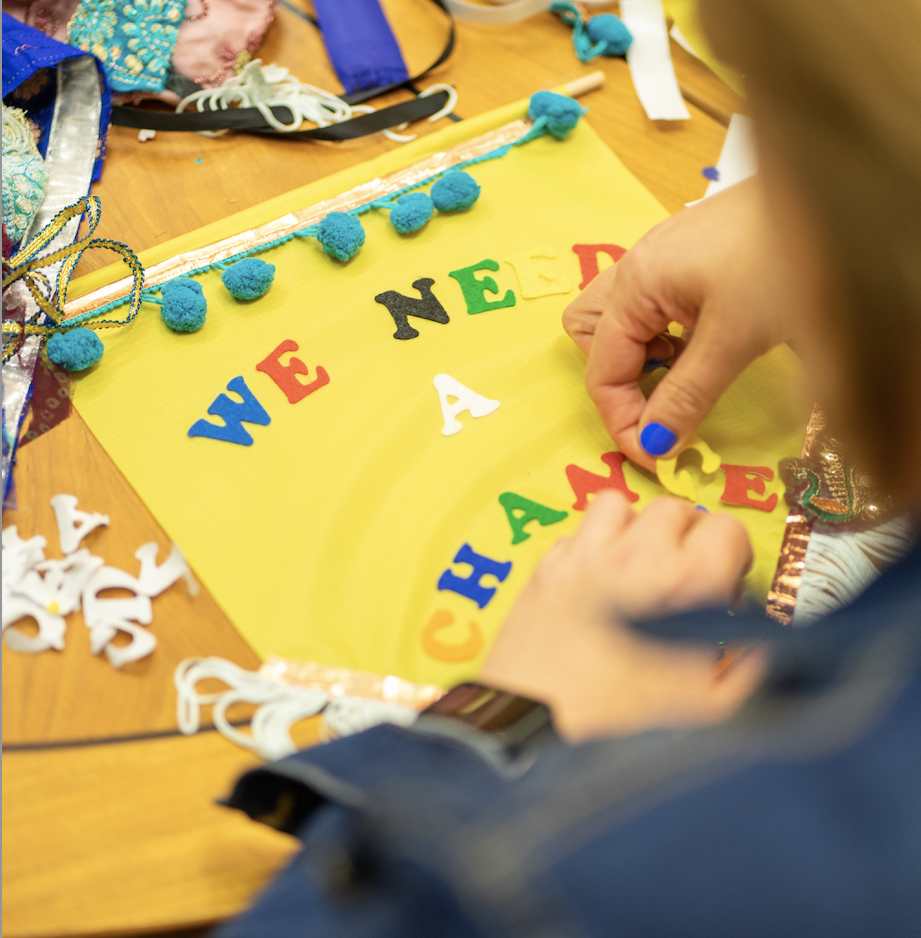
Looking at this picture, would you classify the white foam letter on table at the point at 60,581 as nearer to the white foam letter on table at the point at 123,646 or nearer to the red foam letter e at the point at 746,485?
the white foam letter on table at the point at 123,646

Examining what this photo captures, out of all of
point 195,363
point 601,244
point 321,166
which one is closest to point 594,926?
point 195,363

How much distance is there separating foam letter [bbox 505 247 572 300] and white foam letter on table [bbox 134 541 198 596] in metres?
0.38

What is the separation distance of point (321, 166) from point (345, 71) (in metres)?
0.14

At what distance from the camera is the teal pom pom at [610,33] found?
36.5 inches

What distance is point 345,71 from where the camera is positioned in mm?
882

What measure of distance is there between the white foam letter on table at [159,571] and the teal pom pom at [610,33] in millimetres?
743

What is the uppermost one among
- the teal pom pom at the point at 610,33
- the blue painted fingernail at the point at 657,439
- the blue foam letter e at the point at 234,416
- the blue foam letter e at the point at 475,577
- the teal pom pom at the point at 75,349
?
the teal pom pom at the point at 610,33

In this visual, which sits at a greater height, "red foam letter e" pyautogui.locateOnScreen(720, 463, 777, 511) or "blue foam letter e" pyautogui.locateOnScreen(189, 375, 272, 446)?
"blue foam letter e" pyautogui.locateOnScreen(189, 375, 272, 446)

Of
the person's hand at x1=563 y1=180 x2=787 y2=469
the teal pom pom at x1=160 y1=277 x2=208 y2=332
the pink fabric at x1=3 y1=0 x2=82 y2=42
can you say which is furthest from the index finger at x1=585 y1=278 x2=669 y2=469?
the pink fabric at x1=3 y1=0 x2=82 y2=42

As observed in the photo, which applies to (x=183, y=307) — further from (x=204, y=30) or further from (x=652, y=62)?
(x=652, y=62)

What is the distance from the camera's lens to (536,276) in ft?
2.47

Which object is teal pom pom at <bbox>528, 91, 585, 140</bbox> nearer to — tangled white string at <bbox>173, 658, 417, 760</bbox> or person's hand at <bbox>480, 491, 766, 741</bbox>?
person's hand at <bbox>480, 491, 766, 741</bbox>

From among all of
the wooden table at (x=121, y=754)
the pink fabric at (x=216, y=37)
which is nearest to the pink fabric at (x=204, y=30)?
the pink fabric at (x=216, y=37)

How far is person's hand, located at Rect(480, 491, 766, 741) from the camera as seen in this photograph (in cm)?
45
